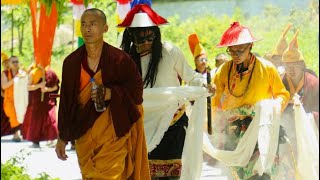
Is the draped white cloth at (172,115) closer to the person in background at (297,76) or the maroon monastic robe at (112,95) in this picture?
the maroon monastic robe at (112,95)

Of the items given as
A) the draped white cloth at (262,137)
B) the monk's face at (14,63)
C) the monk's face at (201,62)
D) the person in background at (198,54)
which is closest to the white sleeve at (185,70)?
the draped white cloth at (262,137)

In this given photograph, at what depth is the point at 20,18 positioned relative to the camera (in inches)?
809

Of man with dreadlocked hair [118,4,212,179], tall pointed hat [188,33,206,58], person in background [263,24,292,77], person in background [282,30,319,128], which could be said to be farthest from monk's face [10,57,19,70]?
man with dreadlocked hair [118,4,212,179]

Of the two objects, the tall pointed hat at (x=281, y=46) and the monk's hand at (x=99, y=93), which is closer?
the monk's hand at (x=99, y=93)

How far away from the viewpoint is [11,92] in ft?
53.0

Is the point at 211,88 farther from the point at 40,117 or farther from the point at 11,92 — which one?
the point at 11,92

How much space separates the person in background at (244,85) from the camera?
730 centimetres

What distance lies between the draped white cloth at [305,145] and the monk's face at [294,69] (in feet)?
3.31

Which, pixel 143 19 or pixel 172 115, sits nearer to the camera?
pixel 143 19

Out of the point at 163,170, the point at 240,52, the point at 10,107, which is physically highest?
the point at 240,52

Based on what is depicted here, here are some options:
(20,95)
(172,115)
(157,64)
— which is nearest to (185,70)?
(157,64)

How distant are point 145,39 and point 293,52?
239 cm

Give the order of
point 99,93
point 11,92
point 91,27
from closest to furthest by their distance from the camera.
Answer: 1. point 99,93
2. point 91,27
3. point 11,92

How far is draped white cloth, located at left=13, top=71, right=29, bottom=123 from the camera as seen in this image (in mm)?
15281
